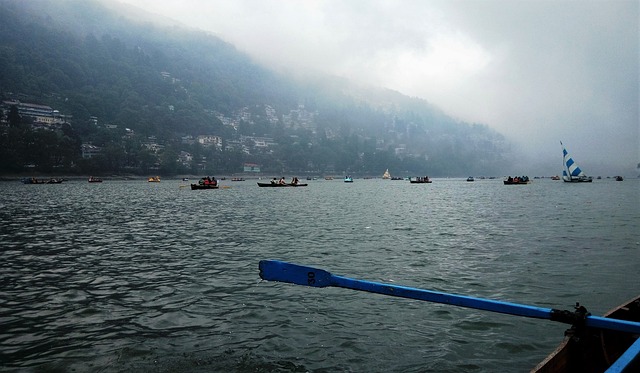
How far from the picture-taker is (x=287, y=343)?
8734 mm

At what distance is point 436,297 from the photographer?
7.06 meters

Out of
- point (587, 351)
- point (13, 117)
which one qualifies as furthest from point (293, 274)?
point (13, 117)

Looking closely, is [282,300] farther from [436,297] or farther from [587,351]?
[587,351]

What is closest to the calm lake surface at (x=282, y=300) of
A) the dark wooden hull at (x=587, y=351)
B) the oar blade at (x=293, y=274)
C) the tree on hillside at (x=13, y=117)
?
the oar blade at (x=293, y=274)

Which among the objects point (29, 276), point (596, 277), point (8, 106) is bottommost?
point (29, 276)

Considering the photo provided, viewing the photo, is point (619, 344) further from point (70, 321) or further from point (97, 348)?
point (70, 321)

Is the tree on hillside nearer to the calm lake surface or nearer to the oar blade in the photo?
the calm lake surface

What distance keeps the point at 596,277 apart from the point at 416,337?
32.9 feet

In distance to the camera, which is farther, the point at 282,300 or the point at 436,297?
the point at 282,300

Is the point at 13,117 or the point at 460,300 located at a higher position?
the point at 13,117

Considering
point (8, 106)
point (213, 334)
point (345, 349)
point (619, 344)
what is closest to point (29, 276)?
point (213, 334)

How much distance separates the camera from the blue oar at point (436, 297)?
5.98 metres

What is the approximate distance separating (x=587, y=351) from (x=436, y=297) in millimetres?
2441

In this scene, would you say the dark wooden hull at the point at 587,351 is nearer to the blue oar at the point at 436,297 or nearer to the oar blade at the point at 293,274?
the blue oar at the point at 436,297
